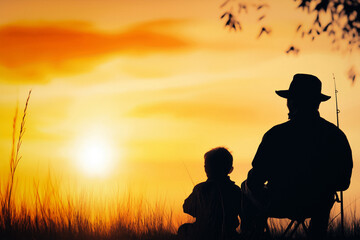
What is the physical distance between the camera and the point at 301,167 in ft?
19.4

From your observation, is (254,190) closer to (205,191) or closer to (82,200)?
(205,191)

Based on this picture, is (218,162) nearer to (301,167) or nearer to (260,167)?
(260,167)

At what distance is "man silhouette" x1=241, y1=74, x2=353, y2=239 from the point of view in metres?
5.93

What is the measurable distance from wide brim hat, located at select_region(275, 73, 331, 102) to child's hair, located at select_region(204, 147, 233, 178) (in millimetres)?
998

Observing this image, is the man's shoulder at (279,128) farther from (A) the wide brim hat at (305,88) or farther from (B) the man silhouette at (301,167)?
(A) the wide brim hat at (305,88)

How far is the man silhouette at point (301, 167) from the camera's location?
5930 millimetres

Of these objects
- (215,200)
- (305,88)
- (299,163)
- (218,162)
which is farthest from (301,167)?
(215,200)

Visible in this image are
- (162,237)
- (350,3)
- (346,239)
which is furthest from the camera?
(346,239)

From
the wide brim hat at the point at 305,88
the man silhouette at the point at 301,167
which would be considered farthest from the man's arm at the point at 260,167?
the wide brim hat at the point at 305,88

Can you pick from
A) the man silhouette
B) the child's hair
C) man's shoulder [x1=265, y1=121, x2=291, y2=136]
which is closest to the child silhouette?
the child's hair

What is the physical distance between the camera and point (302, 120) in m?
6.02

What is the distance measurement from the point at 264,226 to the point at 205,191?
0.89 metres

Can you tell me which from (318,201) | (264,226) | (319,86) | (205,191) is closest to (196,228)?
(205,191)

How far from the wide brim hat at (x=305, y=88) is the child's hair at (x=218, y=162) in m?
1.00
